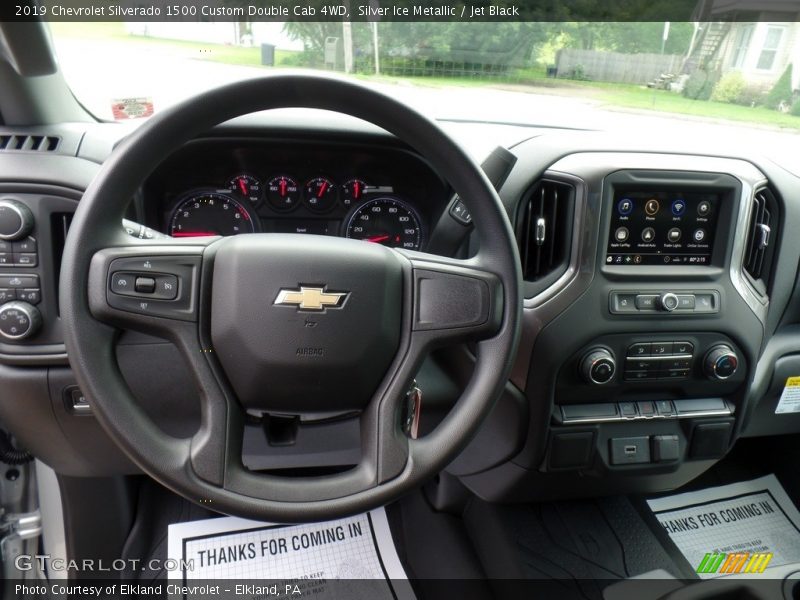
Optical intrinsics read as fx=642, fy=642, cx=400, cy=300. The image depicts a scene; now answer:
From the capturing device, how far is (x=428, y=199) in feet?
4.61

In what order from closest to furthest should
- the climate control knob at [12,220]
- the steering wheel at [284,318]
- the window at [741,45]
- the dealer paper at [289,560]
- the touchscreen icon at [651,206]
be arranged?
the steering wheel at [284,318], the climate control knob at [12,220], the touchscreen icon at [651,206], the window at [741,45], the dealer paper at [289,560]

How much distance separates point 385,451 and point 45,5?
42.2 inches

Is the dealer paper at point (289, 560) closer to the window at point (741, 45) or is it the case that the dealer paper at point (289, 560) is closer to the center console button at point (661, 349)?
the center console button at point (661, 349)

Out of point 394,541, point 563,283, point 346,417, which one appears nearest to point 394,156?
point 563,283

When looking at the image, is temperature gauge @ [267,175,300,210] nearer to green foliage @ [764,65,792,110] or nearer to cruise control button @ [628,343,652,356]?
cruise control button @ [628,343,652,356]

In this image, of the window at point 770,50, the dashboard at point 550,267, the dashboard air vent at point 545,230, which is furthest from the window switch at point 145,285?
the window at point 770,50

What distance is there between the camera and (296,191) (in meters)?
1.36

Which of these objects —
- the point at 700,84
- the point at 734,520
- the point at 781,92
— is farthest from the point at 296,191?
the point at 734,520

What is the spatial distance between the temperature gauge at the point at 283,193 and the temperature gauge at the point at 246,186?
0.08 ft

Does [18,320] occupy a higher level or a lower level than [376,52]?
lower

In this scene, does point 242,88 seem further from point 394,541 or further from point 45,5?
point 394,541

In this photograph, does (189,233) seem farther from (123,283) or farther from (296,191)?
(123,283)

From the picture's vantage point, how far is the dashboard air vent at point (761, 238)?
139cm

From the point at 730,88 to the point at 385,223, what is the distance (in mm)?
841
